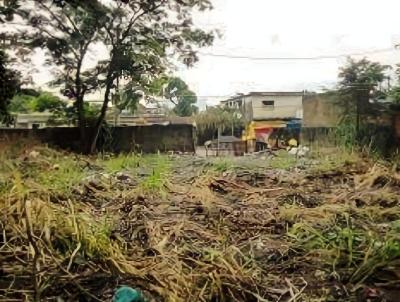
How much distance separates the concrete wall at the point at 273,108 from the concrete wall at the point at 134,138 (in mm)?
2640

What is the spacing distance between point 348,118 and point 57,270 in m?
6.07

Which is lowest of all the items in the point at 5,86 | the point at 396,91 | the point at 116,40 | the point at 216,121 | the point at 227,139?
the point at 227,139

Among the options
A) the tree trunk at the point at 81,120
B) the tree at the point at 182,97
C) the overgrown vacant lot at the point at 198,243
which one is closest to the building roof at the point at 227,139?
the tree at the point at 182,97

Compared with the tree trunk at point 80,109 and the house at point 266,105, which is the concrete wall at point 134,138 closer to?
the tree trunk at point 80,109

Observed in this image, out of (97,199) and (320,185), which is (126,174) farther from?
(320,185)

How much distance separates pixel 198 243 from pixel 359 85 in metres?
5.71

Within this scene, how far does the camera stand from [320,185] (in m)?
4.62

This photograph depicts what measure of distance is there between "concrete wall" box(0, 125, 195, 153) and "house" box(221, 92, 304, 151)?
1540 millimetres

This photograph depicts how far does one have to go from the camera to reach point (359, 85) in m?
7.41

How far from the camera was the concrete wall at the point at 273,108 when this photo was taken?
461 inches

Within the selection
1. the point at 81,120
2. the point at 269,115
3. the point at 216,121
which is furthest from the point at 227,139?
the point at 81,120

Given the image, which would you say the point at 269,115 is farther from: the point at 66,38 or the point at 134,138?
the point at 66,38

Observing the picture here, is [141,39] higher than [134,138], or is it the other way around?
[141,39]

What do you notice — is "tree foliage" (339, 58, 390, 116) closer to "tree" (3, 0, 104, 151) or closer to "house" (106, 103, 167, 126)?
"house" (106, 103, 167, 126)
